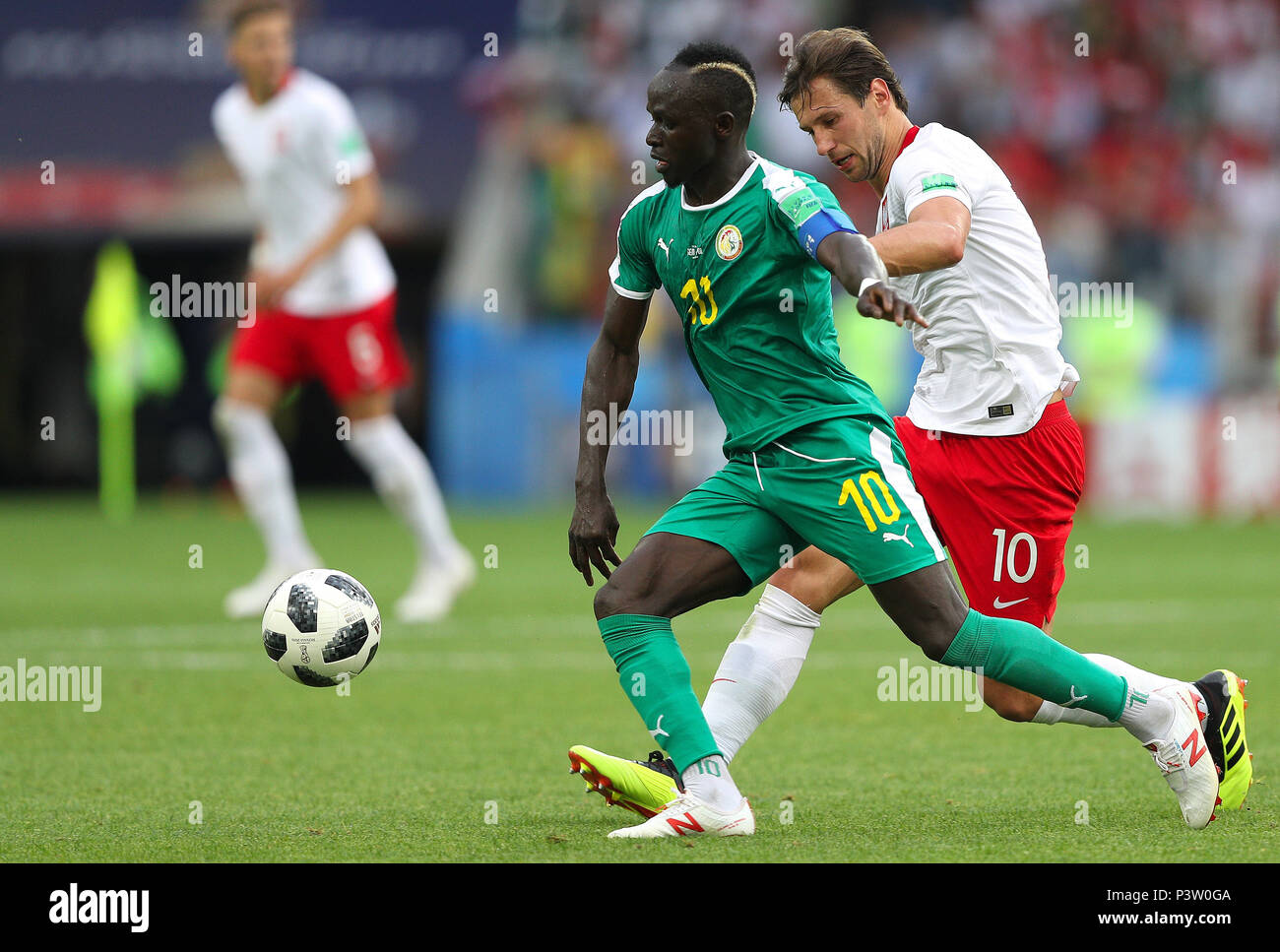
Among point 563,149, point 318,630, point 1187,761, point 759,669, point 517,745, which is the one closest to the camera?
point 1187,761

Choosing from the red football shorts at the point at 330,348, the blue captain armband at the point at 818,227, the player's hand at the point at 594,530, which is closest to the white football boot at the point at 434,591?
the red football shorts at the point at 330,348

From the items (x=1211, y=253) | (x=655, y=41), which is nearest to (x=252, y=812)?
(x=1211, y=253)

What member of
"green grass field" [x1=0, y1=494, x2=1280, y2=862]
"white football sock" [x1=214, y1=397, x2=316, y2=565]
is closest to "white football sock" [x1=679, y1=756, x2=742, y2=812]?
"green grass field" [x1=0, y1=494, x2=1280, y2=862]

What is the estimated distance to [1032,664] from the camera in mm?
4594

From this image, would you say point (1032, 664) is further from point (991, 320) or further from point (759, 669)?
point (991, 320)

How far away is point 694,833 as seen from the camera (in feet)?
15.1

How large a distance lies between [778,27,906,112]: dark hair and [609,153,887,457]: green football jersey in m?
0.31

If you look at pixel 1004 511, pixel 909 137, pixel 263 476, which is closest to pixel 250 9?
pixel 263 476

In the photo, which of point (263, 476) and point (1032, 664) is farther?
point (263, 476)

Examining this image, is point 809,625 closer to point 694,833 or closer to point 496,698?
point 694,833

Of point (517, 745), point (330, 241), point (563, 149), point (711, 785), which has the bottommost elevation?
→ point (517, 745)

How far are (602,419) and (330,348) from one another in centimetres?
519

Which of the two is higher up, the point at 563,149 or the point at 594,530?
the point at 563,149

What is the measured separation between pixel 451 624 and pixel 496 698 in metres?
2.33
